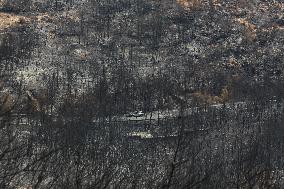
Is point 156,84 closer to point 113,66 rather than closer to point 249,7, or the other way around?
point 113,66

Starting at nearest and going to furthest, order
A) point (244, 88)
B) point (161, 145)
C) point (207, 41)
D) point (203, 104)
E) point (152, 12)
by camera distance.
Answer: point (161, 145)
point (203, 104)
point (244, 88)
point (207, 41)
point (152, 12)

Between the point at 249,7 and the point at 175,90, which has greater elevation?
the point at 249,7

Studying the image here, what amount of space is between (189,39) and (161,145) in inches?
2128

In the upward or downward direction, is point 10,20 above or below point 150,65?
above

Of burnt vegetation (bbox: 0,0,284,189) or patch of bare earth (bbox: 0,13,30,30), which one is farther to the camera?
patch of bare earth (bbox: 0,13,30,30)

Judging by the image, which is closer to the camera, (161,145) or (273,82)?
(161,145)

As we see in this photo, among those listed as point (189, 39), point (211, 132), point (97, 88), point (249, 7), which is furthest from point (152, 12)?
point (211, 132)

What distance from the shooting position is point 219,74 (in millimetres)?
131625

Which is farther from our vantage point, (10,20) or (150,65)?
(10,20)

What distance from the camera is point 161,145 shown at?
9044cm

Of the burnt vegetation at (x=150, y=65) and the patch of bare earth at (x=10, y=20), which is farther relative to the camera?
the patch of bare earth at (x=10, y=20)

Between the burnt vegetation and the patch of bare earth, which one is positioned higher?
the patch of bare earth

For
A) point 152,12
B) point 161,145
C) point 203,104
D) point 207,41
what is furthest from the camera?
point 152,12

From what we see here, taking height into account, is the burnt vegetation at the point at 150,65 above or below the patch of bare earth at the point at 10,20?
below
